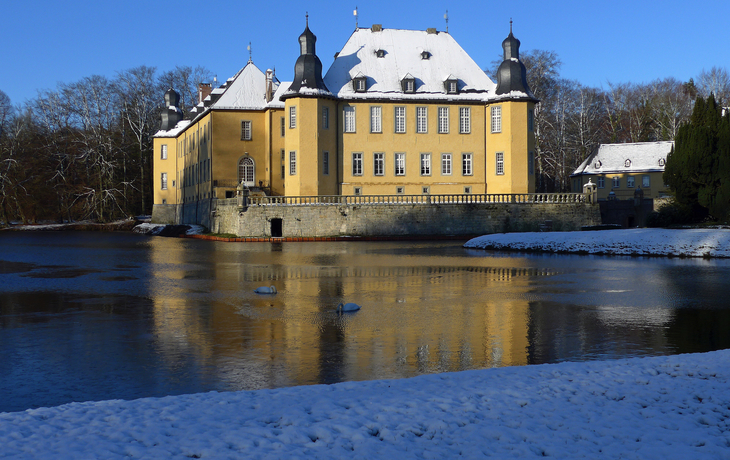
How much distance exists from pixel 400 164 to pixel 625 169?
2857cm

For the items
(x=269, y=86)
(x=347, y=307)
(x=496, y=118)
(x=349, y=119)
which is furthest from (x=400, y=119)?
(x=347, y=307)

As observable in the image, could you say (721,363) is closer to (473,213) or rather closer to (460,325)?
(460,325)

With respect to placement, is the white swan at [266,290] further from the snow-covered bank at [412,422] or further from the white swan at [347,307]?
the snow-covered bank at [412,422]

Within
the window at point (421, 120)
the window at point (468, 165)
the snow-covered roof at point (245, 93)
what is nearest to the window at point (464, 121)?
the window at point (468, 165)

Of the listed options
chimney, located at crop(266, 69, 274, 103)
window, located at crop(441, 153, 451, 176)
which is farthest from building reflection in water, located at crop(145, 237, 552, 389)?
chimney, located at crop(266, 69, 274, 103)

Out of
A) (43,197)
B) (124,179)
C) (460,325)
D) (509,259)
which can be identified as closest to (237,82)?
(124,179)

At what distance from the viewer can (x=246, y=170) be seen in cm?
5972

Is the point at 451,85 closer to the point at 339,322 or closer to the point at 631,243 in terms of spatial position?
the point at 631,243

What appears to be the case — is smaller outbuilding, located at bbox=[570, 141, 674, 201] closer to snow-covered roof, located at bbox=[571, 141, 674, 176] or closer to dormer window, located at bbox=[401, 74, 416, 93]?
snow-covered roof, located at bbox=[571, 141, 674, 176]

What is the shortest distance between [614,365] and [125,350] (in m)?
6.59

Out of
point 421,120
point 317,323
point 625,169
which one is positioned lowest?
point 317,323

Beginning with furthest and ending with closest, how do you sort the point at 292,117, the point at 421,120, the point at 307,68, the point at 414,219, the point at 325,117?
the point at 421,120, the point at 325,117, the point at 292,117, the point at 307,68, the point at 414,219

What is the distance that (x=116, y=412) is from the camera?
585 cm

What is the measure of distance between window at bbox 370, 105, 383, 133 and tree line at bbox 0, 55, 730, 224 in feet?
69.2
